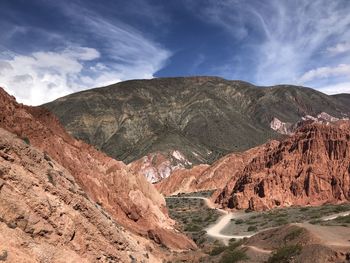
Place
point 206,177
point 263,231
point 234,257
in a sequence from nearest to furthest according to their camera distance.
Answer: point 234,257 < point 263,231 < point 206,177

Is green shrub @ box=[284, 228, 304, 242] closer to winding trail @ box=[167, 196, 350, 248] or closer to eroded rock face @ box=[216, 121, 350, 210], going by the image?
winding trail @ box=[167, 196, 350, 248]

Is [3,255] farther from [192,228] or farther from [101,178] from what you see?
[192,228]

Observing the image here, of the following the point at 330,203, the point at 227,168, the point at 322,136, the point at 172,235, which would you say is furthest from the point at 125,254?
the point at 227,168

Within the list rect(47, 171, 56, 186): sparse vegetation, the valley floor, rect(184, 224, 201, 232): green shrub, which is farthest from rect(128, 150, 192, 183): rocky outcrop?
rect(47, 171, 56, 186): sparse vegetation

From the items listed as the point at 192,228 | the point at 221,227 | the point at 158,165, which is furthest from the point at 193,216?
the point at 158,165

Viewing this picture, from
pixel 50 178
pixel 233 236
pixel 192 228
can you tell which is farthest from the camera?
pixel 192 228

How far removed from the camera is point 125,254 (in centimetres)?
1967

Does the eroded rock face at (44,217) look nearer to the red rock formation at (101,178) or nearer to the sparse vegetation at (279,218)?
the red rock formation at (101,178)

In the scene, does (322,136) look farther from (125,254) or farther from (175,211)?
(125,254)

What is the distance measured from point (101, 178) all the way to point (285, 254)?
627 inches

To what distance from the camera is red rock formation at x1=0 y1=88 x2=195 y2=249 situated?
28.3 meters

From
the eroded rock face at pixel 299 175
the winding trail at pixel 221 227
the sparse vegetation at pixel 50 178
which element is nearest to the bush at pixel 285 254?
the sparse vegetation at pixel 50 178

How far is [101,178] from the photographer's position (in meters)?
34.1

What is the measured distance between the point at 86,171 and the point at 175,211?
4271 cm
